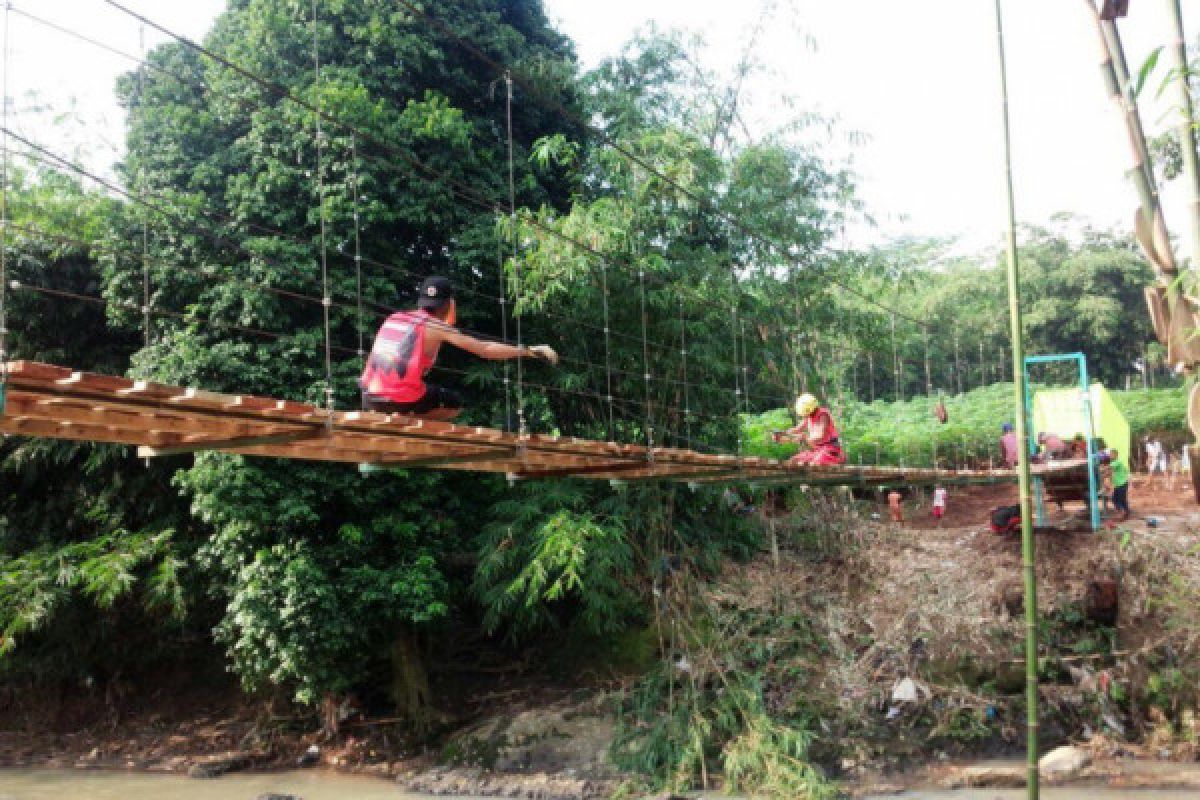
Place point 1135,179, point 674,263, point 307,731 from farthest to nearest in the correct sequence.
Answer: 1. point 307,731
2. point 674,263
3. point 1135,179

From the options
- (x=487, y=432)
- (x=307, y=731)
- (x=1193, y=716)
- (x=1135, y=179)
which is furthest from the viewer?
(x=307, y=731)

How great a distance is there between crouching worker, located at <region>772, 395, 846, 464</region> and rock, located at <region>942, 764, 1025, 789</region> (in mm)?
1591

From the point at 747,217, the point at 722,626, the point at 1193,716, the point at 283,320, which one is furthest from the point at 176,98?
the point at 1193,716

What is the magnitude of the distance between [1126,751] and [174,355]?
16.3ft

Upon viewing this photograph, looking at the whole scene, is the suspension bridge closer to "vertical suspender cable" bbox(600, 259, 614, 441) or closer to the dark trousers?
"vertical suspender cable" bbox(600, 259, 614, 441)

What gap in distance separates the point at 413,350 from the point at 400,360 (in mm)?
48

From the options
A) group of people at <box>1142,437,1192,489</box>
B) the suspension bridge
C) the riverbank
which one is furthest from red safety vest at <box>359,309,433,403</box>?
group of people at <box>1142,437,1192,489</box>

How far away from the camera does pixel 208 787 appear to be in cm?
540

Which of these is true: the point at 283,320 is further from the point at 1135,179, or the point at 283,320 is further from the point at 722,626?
the point at 1135,179

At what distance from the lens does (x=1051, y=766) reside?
16.0 feet

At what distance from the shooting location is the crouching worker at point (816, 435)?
4812 mm

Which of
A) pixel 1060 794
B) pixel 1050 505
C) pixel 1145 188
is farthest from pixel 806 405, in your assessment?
pixel 1050 505

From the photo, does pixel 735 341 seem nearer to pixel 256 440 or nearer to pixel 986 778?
pixel 986 778

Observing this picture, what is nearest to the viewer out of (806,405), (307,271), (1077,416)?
(806,405)
